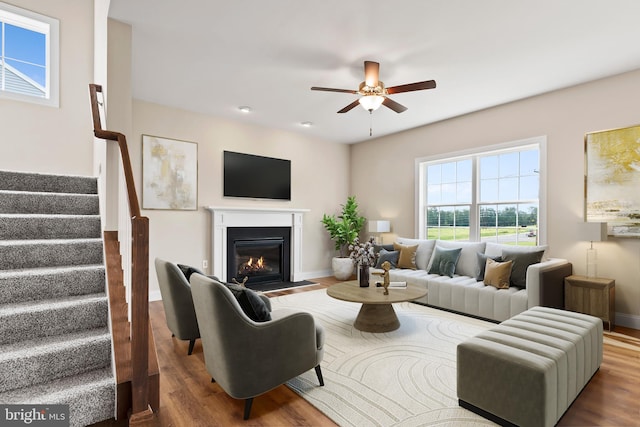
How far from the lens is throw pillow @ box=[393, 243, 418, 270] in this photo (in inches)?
201

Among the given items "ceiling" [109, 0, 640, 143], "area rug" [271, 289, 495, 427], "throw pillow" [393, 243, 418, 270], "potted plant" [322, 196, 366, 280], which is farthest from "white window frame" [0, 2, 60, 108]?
"throw pillow" [393, 243, 418, 270]

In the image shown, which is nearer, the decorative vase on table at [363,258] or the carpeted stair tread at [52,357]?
the carpeted stair tread at [52,357]

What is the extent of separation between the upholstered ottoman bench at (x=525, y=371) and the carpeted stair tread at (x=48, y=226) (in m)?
3.11

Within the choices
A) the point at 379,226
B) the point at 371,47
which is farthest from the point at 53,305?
the point at 379,226

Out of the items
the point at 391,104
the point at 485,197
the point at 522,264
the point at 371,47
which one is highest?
the point at 371,47

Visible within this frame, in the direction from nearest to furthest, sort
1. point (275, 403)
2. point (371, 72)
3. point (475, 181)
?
point (275, 403), point (371, 72), point (475, 181)

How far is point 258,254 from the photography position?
595cm

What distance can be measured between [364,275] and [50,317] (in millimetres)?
2859

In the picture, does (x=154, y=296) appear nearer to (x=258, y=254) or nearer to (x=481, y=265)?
(x=258, y=254)

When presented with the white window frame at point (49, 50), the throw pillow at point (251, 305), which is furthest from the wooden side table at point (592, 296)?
the white window frame at point (49, 50)

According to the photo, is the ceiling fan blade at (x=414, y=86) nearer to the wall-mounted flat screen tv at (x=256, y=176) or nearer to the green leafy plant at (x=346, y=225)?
the wall-mounted flat screen tv at (x=256, y=176)

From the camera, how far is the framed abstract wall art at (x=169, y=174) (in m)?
4.73

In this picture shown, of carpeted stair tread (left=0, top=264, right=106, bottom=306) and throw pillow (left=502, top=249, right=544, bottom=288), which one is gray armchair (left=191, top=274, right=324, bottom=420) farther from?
throw pillow (left=502, top=249, right=544, bottom=288)

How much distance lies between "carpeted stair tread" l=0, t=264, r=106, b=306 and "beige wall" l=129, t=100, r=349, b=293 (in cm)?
172
